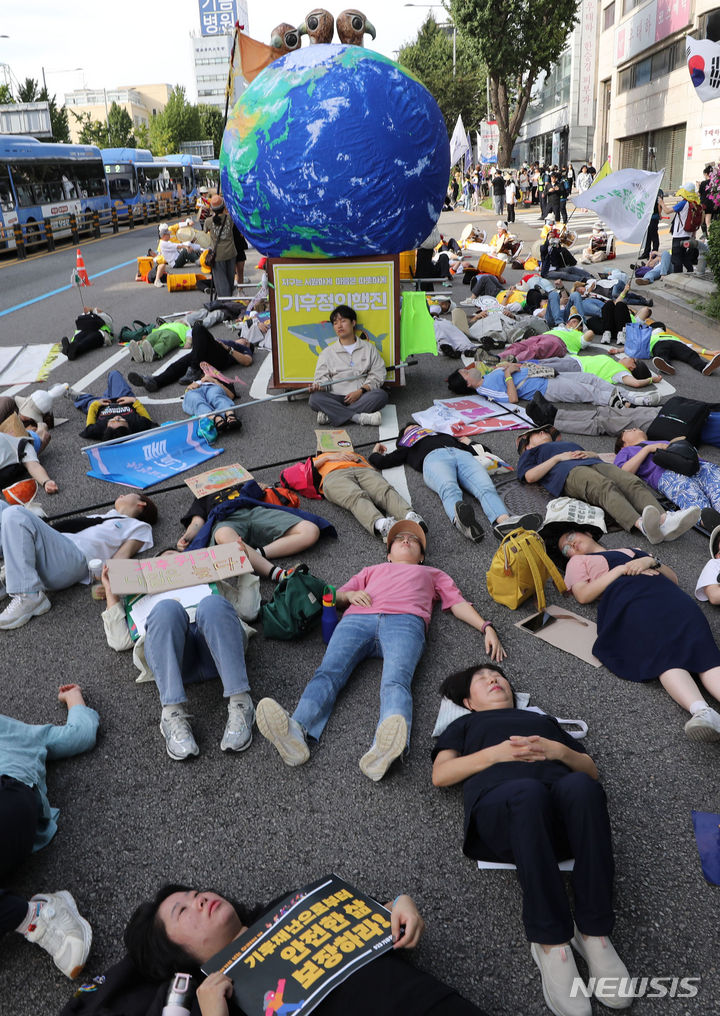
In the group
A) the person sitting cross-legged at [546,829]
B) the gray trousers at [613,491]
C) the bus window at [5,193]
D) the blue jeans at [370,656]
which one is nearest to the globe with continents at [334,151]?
the gray trousers at [613,491]

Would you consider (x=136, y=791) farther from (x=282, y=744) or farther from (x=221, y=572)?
(x=221, y=572)

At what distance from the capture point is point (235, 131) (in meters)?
7.37

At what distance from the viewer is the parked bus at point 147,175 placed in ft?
110

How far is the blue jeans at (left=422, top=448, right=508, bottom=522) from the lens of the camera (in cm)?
554

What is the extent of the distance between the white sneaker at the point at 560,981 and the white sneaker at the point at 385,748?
982mm

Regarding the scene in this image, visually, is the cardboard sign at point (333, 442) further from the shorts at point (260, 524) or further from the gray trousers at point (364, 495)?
the shorts at point (260, 524)

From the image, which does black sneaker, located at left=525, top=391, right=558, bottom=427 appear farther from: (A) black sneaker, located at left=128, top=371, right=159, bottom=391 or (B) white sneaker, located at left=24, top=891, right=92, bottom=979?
(B) white sneaker, located at left=24, top=891, right=92, bottom=979

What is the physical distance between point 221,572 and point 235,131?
207 inches

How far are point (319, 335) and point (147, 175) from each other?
125ft

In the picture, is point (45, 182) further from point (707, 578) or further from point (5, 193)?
point (707, 578)

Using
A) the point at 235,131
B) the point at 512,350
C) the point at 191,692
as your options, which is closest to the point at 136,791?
the point at 191,692

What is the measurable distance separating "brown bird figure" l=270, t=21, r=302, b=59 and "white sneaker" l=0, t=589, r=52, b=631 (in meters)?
6.56

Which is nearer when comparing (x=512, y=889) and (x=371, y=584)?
(x=512, y=889)

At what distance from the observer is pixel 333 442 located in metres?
6.44
